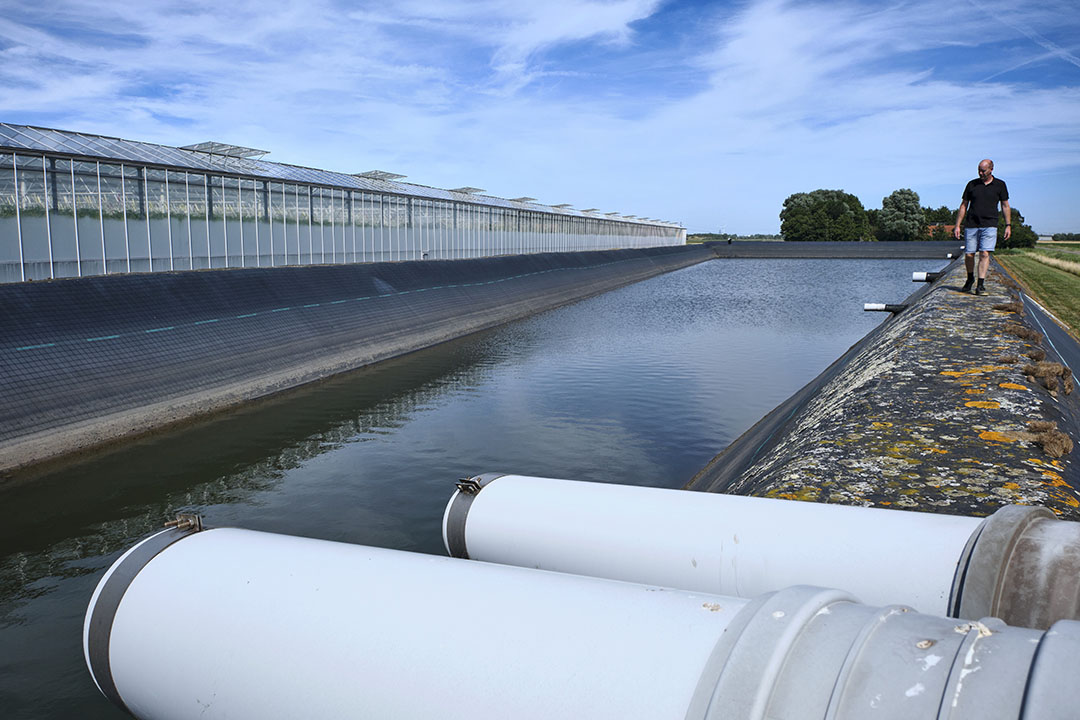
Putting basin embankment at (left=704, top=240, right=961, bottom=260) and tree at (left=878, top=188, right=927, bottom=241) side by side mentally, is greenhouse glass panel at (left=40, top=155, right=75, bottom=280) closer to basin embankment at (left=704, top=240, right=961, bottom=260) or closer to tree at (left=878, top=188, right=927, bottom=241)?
basin embankment at (left=704, top=240, right=961, bottom=260)

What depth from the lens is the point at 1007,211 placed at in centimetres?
1113

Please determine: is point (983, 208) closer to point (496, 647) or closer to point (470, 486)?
point (470, 486)

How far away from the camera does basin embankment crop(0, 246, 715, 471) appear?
1120 centimetres

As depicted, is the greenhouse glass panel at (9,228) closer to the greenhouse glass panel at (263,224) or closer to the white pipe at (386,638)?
the greenhouse glass panel at (263,224)

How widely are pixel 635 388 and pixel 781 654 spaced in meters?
13.9

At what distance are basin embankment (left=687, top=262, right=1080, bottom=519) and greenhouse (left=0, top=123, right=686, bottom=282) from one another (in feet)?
47.5

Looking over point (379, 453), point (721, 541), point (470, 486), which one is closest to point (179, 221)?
point (379, 453)

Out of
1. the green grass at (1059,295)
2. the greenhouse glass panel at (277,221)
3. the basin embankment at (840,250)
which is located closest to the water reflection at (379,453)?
the green grass at (1059,295)

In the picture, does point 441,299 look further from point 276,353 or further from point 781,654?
point 781,654

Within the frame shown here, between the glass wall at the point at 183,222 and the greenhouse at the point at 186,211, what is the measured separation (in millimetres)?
29

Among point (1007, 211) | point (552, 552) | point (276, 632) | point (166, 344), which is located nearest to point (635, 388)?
point (1007, 211)

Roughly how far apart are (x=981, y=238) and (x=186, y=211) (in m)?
18.1

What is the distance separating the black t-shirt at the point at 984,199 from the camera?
11117 millimetres

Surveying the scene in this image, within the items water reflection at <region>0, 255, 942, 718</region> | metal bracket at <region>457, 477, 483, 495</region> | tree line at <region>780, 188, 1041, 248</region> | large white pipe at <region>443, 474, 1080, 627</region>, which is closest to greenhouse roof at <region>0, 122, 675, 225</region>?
water reflection at <region>0, 255, 942, 718</region>
